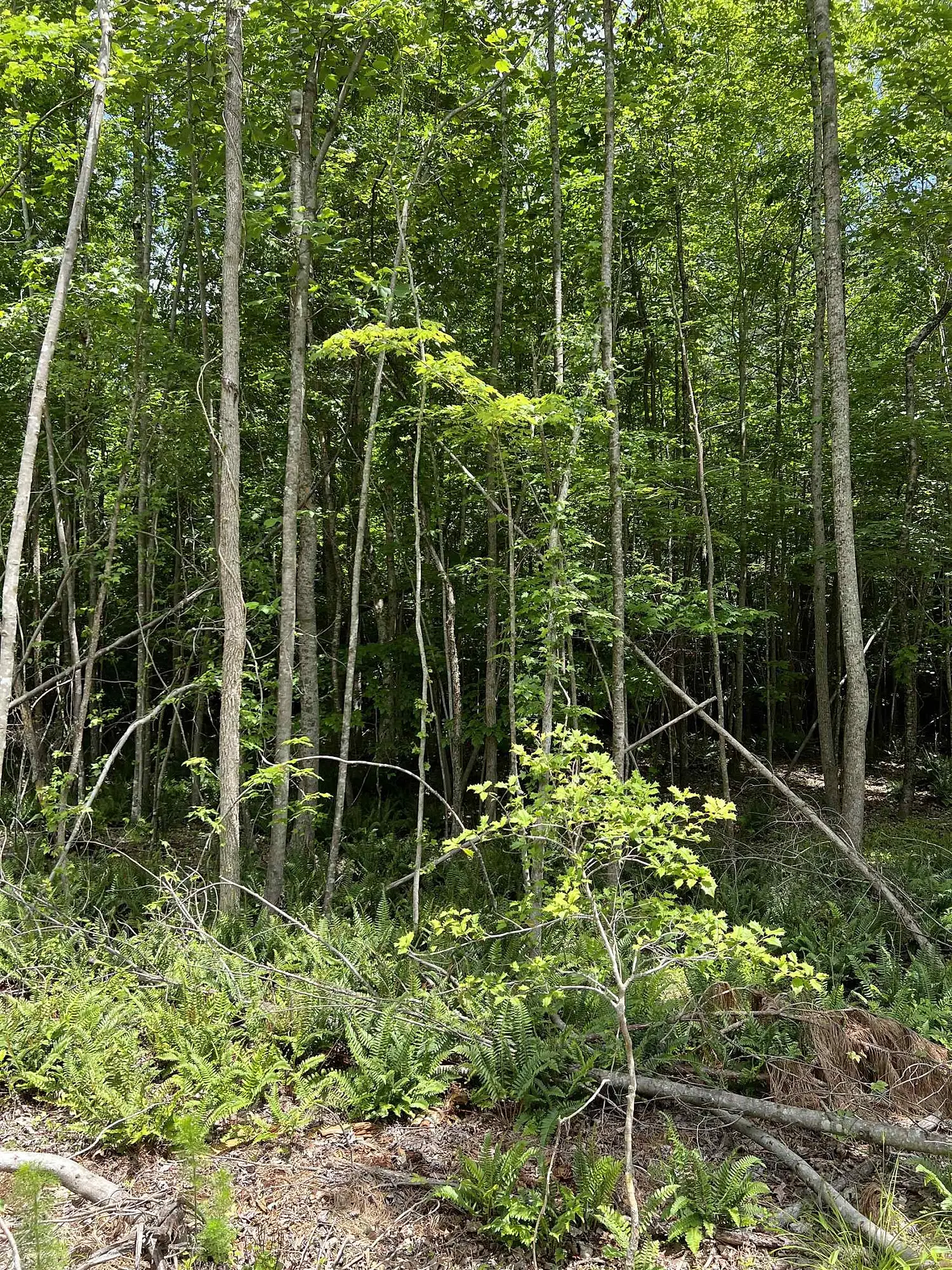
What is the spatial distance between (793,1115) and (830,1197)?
0.52 meters

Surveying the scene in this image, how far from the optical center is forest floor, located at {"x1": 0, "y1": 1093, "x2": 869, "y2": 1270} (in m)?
3.38

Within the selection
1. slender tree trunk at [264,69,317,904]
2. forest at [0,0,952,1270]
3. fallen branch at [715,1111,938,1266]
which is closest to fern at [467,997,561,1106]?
forest at [0,0,952,1270]

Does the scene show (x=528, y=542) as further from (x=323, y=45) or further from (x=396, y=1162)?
(x=323, y=45)

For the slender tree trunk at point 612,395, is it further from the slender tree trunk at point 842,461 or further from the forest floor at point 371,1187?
the forest floor at point 371,1187

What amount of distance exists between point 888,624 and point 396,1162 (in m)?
11.7

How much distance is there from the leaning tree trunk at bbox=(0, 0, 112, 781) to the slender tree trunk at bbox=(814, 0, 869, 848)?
6161 mm

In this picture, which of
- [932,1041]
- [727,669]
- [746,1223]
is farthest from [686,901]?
[727,669]

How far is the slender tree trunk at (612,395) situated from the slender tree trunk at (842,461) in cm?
191

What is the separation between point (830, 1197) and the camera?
3.50 meters

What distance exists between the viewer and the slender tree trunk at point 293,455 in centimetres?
674

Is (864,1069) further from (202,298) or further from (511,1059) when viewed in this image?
(202,298)

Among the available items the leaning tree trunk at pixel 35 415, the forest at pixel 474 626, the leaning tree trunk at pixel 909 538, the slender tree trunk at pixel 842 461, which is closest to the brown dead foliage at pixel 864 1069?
the forest at pixel 474 626

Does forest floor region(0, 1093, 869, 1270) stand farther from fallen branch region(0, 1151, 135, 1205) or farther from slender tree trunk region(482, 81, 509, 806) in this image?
slender tree trunk region(482, 81, 509, 806)

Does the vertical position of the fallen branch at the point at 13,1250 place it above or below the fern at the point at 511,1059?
above
